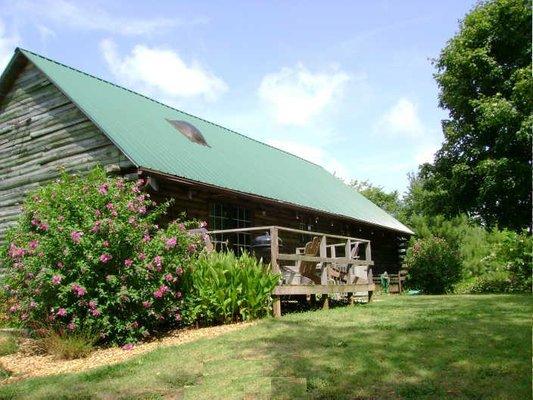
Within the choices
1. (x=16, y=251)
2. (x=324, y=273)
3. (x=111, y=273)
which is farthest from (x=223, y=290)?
(x=16, y=251)

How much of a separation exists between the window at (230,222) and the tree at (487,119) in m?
11.2

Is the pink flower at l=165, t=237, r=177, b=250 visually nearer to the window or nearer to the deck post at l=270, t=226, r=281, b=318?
the deck post at l=270, t=226, r=281, b=318

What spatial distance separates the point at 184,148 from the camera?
15.4 metres

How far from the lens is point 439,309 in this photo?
1125 cm

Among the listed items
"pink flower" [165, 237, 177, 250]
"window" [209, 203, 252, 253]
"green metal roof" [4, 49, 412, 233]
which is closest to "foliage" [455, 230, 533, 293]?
"green metal roof" [4, 49, 412, 233]

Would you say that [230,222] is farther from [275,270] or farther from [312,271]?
[275,270]

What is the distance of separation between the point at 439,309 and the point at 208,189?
6.53 m

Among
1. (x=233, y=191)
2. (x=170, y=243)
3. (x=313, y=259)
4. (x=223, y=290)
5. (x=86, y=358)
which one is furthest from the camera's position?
(x=233, y=191)

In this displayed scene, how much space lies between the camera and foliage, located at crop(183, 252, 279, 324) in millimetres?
9953

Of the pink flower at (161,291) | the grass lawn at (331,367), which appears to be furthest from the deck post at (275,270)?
the pink flower at (161,291)

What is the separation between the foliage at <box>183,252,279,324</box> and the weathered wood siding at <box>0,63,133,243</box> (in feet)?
15.2

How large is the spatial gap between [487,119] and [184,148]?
13.2 metres

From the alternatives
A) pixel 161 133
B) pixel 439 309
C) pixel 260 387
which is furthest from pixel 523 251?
pixel 260 387

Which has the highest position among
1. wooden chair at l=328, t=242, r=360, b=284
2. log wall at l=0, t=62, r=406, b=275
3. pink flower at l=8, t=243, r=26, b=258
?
log wall at l=0, t=62, r=406, b=275
